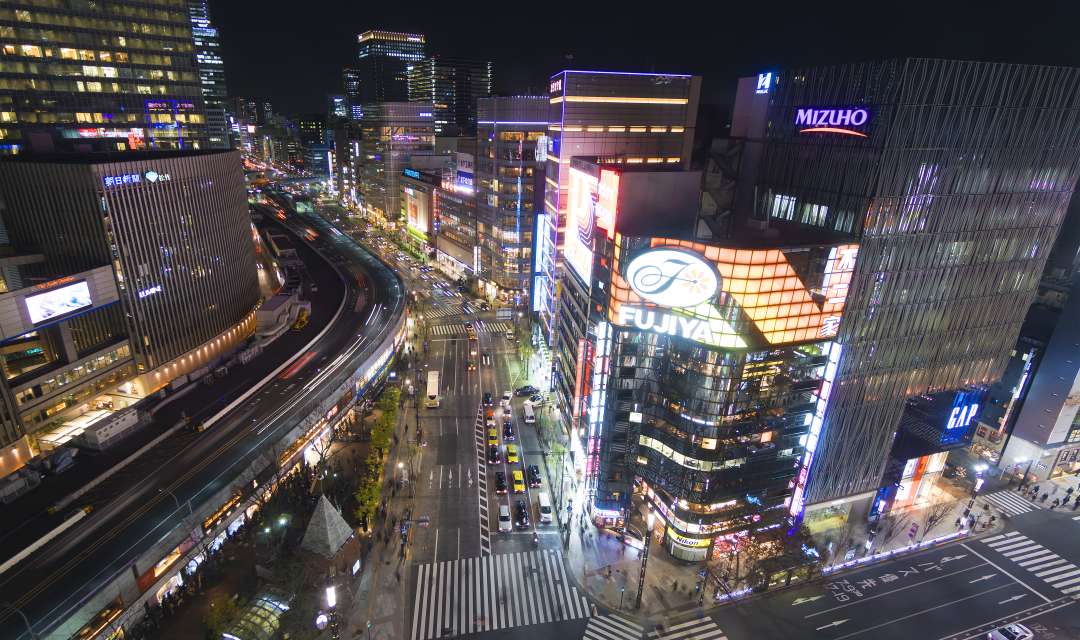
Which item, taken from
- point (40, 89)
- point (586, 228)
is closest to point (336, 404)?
point (586, 228)

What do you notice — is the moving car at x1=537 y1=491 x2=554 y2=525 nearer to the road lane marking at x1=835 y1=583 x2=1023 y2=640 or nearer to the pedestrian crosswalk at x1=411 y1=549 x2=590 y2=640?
the pedestrian crosswalk at x1=411 y1=549 x2=590 y2=640

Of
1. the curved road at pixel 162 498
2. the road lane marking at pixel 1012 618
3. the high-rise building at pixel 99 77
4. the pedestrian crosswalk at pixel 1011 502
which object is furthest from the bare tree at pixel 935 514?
the high-rise building at pixel 99 77

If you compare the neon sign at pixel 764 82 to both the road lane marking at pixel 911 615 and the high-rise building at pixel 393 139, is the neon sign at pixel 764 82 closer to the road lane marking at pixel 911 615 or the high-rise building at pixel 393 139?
the road lane marking at pixel 911 615

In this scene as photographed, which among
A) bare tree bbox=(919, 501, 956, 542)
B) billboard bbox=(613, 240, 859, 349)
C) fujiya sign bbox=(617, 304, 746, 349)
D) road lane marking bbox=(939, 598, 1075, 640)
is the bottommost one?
road lane marking bbox=(939, 598, 1075, 640)

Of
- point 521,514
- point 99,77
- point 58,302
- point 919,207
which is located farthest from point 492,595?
point 99,77

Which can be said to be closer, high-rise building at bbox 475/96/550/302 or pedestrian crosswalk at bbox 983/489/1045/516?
pedestrian crosswalk at bbox 983/489/1045/516

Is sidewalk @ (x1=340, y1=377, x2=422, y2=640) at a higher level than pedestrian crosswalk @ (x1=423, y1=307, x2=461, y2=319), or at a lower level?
lower

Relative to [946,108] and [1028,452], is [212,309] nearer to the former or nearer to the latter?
[946,108]

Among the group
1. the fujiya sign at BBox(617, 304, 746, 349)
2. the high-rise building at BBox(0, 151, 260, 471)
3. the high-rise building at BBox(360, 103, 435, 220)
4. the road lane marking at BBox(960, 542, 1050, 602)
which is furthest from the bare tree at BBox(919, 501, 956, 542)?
the high-rise building at BBox(360, 103, 435, 220)

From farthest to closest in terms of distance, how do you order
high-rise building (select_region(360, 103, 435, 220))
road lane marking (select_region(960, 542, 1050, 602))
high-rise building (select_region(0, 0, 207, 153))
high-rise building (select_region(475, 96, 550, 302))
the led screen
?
high-rise building (select_region(360, 103, 435, 220)), high-rise building (select_region(475, 96, 550, 302)), high-rise building (select_region(0, 0, 207, 153)), the led screen, road lane marking (select_region(960, 542, 1050, 602))
